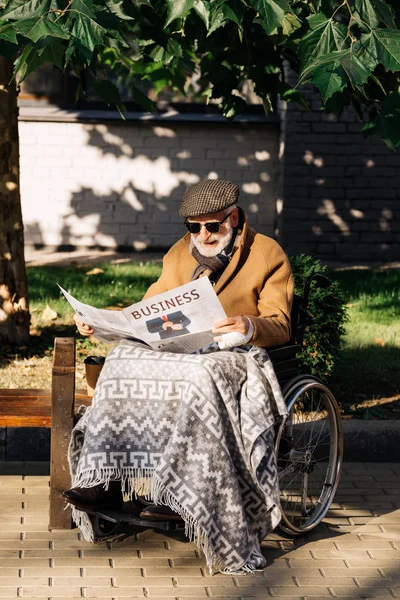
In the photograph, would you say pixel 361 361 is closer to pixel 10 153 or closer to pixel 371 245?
pixel 10 153

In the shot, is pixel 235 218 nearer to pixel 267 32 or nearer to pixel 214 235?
pixel 214 235

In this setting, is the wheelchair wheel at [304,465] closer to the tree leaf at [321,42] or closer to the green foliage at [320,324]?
the green foliage at [320,324]

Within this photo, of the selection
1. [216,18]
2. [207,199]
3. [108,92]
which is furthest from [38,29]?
[108,92]

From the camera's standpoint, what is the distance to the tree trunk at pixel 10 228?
7602mm

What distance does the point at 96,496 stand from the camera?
4.80m

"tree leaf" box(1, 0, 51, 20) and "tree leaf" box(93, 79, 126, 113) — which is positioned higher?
"tree leaf" box(1, 0, 51, 20)

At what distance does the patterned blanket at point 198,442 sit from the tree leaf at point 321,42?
133 cm

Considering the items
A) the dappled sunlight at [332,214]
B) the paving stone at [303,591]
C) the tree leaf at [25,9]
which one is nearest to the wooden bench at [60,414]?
the paving stone at [303,591]

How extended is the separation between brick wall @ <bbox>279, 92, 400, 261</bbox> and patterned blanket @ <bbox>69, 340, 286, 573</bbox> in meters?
7.97

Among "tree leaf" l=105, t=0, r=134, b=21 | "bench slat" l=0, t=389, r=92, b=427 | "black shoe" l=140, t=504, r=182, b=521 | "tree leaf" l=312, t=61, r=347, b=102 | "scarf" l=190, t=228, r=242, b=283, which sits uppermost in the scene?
"tree leaf" l=105, t=0, r=134, b=21

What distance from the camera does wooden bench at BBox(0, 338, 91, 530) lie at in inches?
198

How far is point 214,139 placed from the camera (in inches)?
502

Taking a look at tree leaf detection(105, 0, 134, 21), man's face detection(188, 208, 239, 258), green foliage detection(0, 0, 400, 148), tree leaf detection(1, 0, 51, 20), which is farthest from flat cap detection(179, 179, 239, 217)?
tree leaf detection(1, 0, 51, 20)

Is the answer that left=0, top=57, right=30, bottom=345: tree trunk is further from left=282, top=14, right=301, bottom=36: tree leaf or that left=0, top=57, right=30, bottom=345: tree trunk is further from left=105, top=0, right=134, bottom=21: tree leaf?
left=105, top=0, right=134, bottom=21: tree leaf
